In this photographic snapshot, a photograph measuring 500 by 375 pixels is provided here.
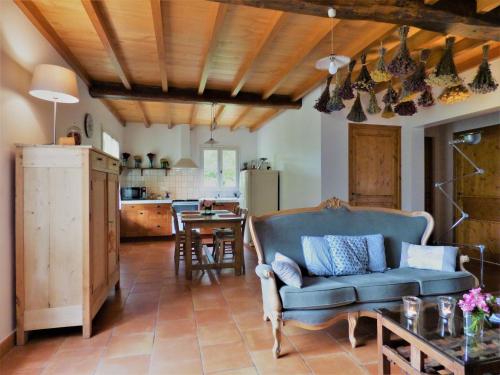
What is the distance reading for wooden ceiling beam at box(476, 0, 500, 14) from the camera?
7.24ft

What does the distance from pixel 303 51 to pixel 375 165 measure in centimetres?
241

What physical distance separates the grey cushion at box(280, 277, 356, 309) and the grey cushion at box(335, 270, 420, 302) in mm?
85

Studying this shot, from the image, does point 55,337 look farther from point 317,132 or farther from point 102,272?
point 317,132

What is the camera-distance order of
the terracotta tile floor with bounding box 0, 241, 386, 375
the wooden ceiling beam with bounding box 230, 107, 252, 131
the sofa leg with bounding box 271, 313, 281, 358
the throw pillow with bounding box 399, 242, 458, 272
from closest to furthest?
the terracotta tile floor with bounding box 0, 241, 386, 375, the sofa leg with bounding box 271, 313, 281, 358, the throw pillow with bounding box 399, 242, 458, 272, the wooden ceiling beam with bounding box 230, 107, 252, 131

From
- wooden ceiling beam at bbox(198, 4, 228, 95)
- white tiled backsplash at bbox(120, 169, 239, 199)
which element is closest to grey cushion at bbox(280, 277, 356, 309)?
wooden ceiling beam at bbox(198, 4, 228, 95)

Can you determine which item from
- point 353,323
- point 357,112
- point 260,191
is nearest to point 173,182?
point 260,191

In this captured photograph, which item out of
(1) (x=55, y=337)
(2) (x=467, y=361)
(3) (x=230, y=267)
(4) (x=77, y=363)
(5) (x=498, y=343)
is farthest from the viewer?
(3) (x=230, y=267)

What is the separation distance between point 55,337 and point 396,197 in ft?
15.9

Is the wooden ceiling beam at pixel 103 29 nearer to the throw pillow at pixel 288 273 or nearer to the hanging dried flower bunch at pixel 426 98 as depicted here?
the throw pillow at pixel 288 273

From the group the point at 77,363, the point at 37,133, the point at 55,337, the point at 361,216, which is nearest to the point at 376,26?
the point at 361,216

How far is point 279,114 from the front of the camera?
20.5 ft

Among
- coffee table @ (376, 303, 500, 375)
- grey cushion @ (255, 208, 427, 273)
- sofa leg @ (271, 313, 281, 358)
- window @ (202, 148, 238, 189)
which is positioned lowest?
sofa leg @ (271, 313, 281, 358)

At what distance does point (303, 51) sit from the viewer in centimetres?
341

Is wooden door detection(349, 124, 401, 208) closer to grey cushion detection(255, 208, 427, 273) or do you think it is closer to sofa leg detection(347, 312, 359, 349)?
grey cushion detection(255, 208, 427, 273)
